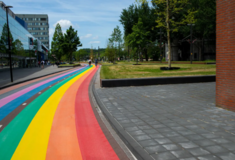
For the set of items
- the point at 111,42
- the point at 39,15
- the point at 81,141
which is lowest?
the point at 81,141

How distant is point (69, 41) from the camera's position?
5553 cm

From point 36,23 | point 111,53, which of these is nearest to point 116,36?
point 111,53

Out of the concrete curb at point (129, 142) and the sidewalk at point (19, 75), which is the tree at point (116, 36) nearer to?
the sidewalk at point (19, 75)

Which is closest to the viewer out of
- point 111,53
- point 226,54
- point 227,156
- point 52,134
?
point 227,156

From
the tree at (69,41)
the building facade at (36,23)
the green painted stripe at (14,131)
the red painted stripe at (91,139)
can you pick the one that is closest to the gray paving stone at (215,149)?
the red painted stripe at (91,139)

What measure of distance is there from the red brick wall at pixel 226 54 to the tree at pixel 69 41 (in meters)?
50.3

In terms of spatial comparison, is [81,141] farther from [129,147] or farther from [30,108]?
[30,108]

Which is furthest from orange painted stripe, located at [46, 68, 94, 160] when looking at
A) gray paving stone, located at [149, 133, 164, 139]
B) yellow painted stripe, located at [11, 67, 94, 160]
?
gray paving stone, located at [149, 133, 164, 139]

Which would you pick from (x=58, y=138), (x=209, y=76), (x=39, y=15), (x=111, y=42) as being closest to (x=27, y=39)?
(x=111, y=42)

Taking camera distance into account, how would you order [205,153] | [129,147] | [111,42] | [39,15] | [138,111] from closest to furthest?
[205,153] < [129,147] < [138,111] < [111,42] < [39,15]

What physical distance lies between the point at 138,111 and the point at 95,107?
204 cm

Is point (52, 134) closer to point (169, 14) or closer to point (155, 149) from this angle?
point (155, 149)

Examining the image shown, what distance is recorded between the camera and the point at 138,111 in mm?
6895

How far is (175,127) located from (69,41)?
53.4 meters
